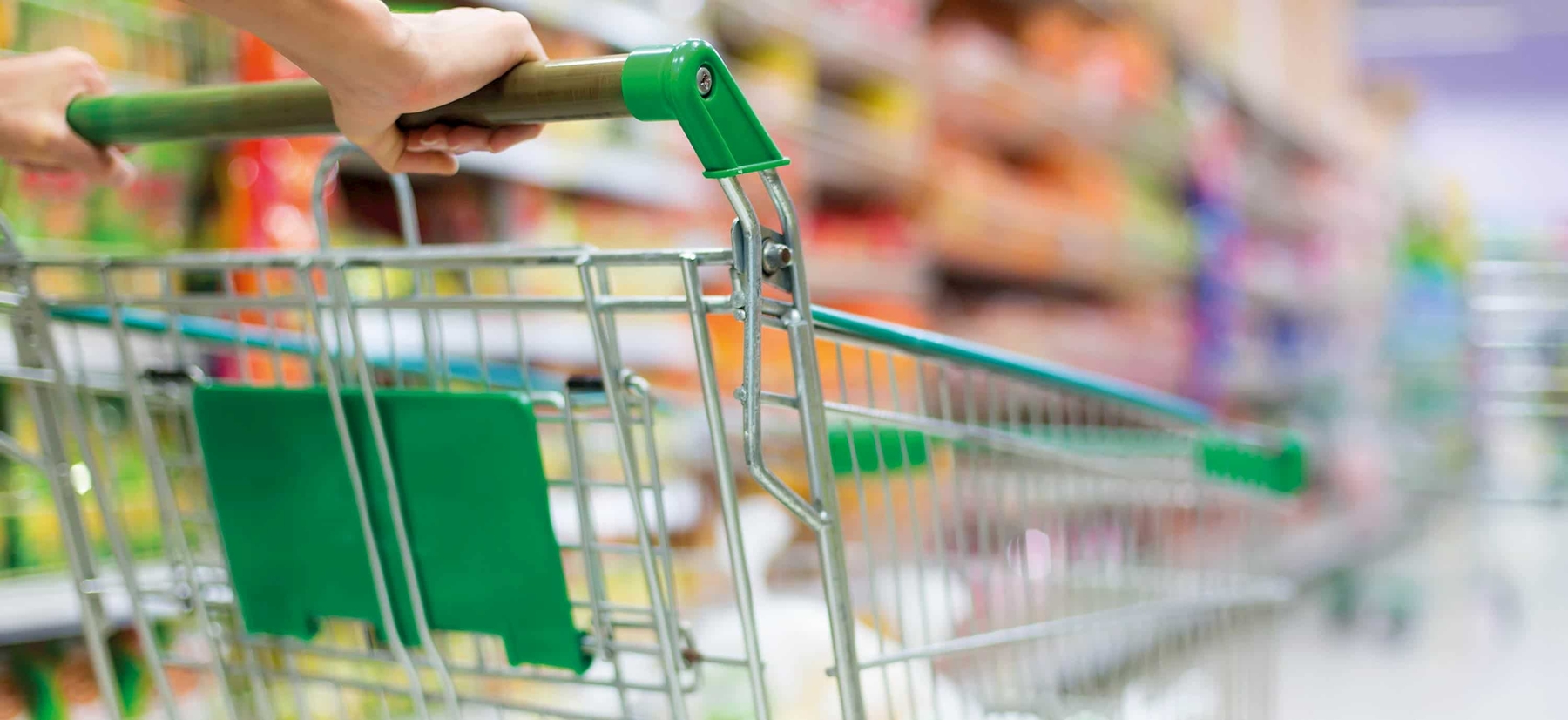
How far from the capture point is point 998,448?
46.8 inches

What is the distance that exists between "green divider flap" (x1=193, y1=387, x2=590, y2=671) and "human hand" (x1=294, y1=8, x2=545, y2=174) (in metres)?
0.22

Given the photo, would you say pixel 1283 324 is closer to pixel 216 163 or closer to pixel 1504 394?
pixel 1504 394

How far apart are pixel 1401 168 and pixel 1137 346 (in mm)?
5964

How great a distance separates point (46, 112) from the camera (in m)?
0.94

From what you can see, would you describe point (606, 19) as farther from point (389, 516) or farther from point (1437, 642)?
point (1437, 642)

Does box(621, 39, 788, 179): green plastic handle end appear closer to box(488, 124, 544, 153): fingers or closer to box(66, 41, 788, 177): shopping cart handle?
box(66, 41, 788, 177): shopping cart handle

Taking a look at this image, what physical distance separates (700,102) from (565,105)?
0.09m

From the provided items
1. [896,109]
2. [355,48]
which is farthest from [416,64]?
[896,109]

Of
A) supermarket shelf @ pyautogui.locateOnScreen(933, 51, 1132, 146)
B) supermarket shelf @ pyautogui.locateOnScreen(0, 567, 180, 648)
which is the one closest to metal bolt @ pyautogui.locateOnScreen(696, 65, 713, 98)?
supermarket shelf @ pyautogui.locateOnScreen(0, 567, 180, 648)

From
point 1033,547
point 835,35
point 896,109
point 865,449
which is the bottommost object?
point 1033,547

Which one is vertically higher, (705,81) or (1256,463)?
(705,81)

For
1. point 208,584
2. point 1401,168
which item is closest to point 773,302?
point 208,584

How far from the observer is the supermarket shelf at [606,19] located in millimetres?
2133

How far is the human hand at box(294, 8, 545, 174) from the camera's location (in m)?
0.69
